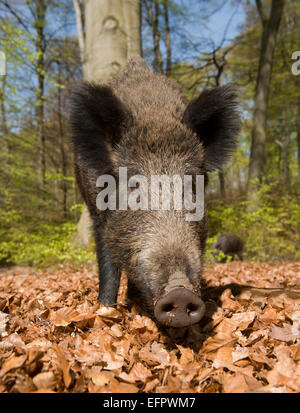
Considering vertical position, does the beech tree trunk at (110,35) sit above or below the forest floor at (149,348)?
above

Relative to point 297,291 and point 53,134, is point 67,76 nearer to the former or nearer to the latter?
point 53,134

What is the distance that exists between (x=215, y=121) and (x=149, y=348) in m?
2.39

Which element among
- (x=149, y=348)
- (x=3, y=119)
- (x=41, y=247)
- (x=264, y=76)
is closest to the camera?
(x=149, y=348)

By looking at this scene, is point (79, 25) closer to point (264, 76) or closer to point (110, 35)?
point (110, 35)

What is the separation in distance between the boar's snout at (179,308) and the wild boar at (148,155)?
9cm

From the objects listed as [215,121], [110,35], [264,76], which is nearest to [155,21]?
[264,76]

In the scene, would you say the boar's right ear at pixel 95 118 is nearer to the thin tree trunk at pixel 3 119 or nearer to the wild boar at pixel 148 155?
the wild boar at pixel 148 155

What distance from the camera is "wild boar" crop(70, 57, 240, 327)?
7.64 ft

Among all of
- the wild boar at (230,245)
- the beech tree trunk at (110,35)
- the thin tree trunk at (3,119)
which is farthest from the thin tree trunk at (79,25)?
the wild boar at (230,245)

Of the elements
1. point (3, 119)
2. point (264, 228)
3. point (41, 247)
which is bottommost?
point (41, 247)

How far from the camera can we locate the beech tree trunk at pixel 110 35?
643 cm

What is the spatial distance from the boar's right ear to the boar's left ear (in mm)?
727

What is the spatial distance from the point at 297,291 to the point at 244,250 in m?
7.66

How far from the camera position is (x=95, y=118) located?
126 inches
